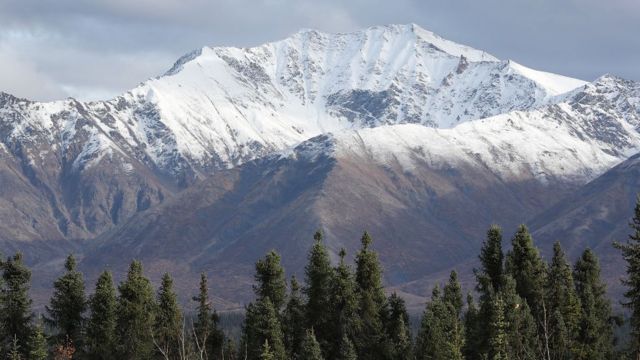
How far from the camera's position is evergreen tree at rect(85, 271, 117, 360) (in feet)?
418

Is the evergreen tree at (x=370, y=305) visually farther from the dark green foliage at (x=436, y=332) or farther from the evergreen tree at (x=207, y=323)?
the evergreen tree at (x=207, y=323)

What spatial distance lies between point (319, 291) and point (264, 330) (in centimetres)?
937

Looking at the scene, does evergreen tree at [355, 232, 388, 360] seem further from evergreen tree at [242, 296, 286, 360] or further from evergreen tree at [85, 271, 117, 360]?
evergreen tree at [85, 271, 117, 360]

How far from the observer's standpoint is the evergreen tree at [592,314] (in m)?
120

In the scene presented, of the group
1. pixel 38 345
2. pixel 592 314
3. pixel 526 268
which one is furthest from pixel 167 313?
pixel 592 314

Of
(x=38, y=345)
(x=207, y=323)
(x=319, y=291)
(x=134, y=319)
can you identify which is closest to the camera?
(x=38, y=345)

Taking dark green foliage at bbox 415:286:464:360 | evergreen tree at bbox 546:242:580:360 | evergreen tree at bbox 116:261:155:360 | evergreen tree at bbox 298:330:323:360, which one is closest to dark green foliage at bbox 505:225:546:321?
evergreen tree at bbox 546:242:580:360

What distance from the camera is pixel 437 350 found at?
361 ft

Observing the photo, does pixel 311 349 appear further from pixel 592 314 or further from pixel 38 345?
pixel 592 314

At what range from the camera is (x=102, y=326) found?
12800cm

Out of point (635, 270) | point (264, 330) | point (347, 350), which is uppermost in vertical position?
point (635, 270)

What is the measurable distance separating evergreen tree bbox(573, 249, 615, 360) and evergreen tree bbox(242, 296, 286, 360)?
29129mm

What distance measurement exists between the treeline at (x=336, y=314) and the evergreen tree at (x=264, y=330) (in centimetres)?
12

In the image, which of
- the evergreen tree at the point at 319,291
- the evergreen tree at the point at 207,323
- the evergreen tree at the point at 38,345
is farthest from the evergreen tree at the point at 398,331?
the evergreen tree at the point at 38,345
